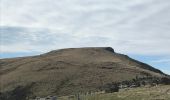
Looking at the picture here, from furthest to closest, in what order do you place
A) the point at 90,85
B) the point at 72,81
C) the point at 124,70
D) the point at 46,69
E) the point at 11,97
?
1. the point at 46,69
2. the point at 124,70
3. the point at 72,81
4. the point at 90,85
5. the point at 11,97

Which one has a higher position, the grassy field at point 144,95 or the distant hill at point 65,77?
the distant hill at point 65,77

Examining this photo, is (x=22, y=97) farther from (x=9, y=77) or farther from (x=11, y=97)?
(x=9, y=77)

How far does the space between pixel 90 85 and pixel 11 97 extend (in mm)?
28661

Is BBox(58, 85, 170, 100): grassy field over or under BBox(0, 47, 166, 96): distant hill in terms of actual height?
under

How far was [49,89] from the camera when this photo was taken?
15438 cm

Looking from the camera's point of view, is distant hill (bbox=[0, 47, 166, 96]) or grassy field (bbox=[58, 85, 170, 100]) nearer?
grassy field (bbox=[58, 85, 170, 100])

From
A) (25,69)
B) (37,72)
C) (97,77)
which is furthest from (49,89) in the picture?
(25,69)

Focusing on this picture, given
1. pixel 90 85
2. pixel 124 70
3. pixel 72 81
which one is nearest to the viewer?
pixel 90 85

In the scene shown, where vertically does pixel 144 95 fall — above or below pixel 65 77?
below

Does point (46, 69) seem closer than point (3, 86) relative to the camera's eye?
No

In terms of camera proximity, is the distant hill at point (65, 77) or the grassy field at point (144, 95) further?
the distant hill at point (65, 77)

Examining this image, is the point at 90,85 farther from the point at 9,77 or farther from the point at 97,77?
the point at 9,77

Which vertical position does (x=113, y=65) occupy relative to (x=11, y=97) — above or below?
above

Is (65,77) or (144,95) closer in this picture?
(144,95)
